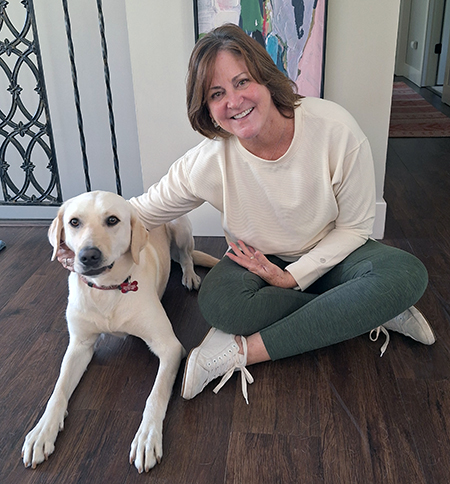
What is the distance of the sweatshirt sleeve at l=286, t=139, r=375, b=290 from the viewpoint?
1548 mm

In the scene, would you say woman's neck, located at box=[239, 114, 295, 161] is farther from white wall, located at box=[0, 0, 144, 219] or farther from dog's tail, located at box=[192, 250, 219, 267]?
white wall, located at box=[0, 0, 144, 219]

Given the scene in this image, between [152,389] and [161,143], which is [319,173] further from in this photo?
[161,143]

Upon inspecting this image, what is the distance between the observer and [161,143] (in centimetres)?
240

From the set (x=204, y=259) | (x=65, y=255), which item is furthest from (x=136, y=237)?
(x=204, y=259)

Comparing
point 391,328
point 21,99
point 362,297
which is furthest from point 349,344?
point 21,99

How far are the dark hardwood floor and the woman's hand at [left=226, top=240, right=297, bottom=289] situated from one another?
247 millimetres

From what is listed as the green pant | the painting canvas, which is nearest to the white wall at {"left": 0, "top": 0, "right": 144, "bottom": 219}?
the painting canvas

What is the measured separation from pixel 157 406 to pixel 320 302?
55 centimetres

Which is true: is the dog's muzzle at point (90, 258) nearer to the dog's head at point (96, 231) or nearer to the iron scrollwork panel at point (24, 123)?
the dog's head at point (96, 231)

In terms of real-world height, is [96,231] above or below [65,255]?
above

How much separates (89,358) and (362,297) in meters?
0.86

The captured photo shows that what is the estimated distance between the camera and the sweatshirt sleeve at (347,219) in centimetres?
155

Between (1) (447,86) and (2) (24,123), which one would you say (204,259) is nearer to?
(2) (24,123)

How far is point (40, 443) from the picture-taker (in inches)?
50.6
